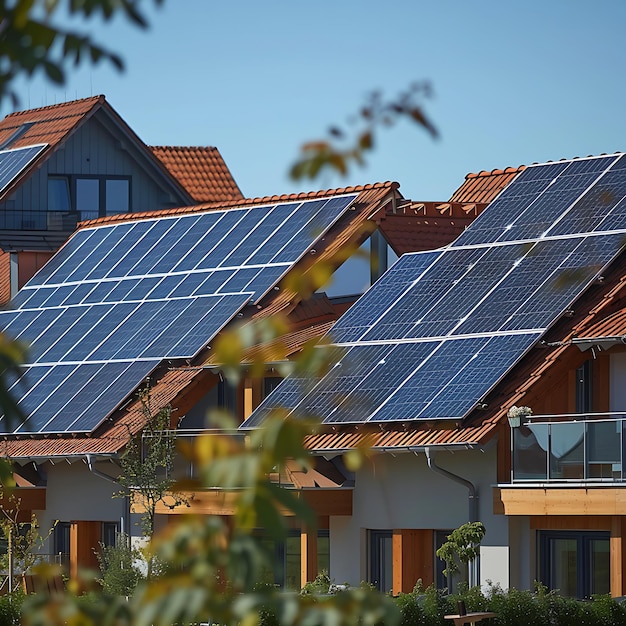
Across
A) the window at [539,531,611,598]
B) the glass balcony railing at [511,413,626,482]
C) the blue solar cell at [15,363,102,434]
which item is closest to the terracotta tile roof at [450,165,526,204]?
the blue solar cell at [15,363,102,434]

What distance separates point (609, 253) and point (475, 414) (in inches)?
135

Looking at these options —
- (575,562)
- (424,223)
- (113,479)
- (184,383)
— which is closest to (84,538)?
(113,479)

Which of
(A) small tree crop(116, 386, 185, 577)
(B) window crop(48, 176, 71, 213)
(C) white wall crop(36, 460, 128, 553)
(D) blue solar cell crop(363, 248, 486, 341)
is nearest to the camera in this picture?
(A) small tree crop(116, 386, 185, 577)

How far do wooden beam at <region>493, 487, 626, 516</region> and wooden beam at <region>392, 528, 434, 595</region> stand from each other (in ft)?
8.12

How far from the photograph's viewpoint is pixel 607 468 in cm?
2350

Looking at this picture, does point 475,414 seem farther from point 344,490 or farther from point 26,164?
point 26,164

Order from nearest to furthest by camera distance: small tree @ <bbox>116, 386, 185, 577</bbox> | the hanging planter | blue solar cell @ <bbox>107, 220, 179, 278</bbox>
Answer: the hanging planter
small tree @ <bbox>116, 386, 185, 577</bbox>
blue solar cell @ <bbox>107, 220, 179, 278</bbox>

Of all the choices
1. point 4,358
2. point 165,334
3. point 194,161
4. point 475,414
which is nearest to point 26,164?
point 194,161

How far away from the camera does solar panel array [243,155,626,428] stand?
83.0 feet

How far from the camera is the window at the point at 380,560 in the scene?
27641 millimetres

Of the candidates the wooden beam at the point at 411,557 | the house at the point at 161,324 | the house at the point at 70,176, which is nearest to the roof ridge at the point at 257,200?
the house at the point at 161,324

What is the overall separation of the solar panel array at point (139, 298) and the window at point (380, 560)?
233 inches

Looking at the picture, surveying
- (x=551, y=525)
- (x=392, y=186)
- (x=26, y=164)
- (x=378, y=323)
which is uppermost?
(x=26, y=164)

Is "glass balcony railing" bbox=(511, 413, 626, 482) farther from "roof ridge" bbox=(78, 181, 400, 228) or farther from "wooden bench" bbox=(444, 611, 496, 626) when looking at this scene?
"roof ridge" bbox=(78, 181, 400, 228)
